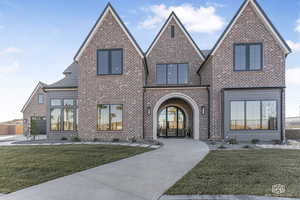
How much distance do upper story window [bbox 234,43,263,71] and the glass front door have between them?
6.19 meters

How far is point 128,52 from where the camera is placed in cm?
1277

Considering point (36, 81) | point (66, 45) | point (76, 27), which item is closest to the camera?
point (76, 27)

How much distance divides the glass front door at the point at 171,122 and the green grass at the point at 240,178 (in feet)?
29.4

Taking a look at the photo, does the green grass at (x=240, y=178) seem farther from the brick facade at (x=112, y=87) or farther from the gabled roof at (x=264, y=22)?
the gabled roof at (x=264, y=22)

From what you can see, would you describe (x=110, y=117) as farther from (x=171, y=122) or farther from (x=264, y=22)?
(x=264, y=22)

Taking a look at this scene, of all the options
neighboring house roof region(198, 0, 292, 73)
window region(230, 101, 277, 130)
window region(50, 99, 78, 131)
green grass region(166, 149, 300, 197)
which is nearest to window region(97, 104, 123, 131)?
window region(50, 99, 78, 131)

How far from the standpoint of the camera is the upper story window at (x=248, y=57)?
11.9 m

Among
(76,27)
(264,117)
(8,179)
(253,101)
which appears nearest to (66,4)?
(76,27)

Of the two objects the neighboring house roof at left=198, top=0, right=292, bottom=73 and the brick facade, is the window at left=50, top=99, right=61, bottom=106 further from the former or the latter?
the neighboring house roof at left=198, top=0, right=292, bottom=73

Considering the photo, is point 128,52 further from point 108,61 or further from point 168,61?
point 168,61

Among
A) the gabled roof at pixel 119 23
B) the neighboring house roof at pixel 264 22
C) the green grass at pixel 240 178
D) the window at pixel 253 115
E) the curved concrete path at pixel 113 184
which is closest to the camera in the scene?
the curved concrete path at pixel 113 184

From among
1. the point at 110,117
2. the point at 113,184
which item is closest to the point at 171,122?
the point at 110,117

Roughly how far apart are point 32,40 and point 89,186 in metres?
15.1

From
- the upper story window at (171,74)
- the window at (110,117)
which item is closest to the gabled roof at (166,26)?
the upper story window at (171,74)
